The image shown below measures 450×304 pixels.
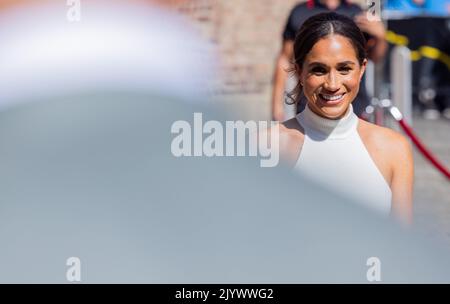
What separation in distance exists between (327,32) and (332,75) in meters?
0.12

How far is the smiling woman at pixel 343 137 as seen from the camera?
3.19 m

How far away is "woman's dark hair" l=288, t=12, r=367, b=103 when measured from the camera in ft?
10.5

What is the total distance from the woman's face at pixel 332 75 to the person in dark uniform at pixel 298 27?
15cm

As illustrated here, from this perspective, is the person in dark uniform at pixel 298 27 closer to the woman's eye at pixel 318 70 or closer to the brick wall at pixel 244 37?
the brick wall at pixel 244 37

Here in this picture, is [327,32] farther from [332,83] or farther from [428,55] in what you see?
[428,55]

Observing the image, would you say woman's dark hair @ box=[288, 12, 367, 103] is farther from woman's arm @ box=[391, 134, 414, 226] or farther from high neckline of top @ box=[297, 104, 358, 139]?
woman's arm @ box=[391, 134, 414, 226]

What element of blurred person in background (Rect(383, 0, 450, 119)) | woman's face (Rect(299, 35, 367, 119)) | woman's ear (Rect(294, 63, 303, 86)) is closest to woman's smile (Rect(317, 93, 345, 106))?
woman's face (Rect(299, 35, 367, 119))

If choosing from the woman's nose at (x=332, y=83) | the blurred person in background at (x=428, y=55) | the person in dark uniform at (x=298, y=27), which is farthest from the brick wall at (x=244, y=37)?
the blurred person in background at (x=428, y=55)

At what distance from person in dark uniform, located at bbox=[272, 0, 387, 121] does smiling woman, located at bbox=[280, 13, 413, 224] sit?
0.16 meters

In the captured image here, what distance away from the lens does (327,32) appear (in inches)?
126

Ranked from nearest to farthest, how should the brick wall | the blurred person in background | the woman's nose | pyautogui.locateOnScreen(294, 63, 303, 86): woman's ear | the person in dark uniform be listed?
the woman's nose, pyautogui.locateOnScreen(294, 63, 303, 86): woman's ear, the brick wall, the person in dark uniform, the blurred person in background

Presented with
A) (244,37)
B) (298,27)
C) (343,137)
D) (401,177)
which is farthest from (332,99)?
(244,37)
